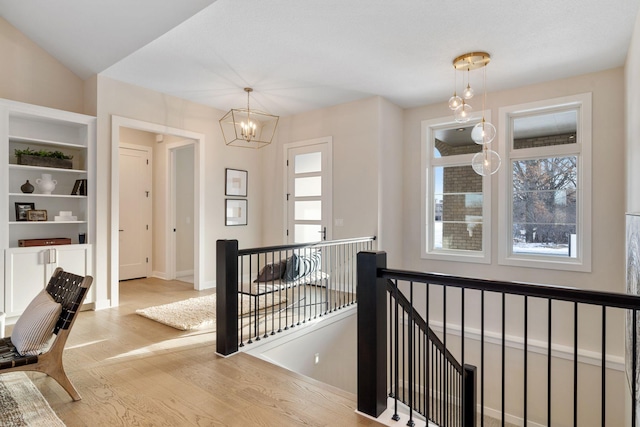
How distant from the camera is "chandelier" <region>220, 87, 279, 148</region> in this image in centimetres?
565

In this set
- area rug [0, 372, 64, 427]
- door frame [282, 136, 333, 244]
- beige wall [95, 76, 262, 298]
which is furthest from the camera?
door frame [282, 136, 333, 244]

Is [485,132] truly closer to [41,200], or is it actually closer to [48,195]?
[48,195]

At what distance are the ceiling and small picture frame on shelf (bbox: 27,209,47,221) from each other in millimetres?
1754

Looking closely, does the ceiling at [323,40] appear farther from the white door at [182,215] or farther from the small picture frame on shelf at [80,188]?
the white door at [182,215]

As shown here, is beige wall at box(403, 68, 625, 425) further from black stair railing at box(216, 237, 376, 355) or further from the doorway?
the doorway

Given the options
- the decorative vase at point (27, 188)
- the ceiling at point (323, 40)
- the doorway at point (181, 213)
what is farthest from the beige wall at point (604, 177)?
the decorative vase at point (27, 188)

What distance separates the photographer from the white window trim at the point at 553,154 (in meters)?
4.24

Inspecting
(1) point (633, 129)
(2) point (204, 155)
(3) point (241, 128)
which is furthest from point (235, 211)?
(1) point (633, 129)

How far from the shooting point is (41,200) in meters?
4.25

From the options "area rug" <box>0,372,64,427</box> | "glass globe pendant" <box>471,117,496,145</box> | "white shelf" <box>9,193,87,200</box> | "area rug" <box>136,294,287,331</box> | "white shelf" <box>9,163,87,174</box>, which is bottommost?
"area rug" <box>0,372,64,427</box>

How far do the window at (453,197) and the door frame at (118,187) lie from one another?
3401 millimetres

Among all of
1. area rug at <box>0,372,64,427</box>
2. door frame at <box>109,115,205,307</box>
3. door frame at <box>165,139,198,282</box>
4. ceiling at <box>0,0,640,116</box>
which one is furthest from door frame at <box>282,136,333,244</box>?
area rug at <box>0,372,64,427</box>

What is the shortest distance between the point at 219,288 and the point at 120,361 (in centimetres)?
95

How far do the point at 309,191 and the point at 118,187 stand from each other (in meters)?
2.75
